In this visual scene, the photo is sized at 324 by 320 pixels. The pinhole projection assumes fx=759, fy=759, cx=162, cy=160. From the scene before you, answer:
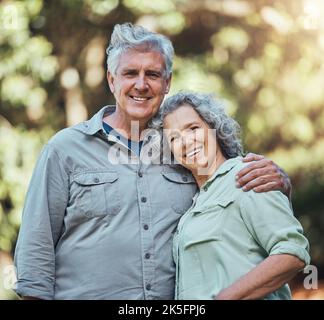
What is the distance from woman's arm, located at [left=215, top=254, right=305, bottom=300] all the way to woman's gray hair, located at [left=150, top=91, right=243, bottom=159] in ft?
1.28

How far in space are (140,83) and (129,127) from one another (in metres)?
0.13

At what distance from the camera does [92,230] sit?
193 cm

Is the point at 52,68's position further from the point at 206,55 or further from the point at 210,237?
the point at 210,237

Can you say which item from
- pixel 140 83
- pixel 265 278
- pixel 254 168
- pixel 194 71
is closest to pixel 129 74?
pixel 140 83

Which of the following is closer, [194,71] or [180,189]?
[180,189]

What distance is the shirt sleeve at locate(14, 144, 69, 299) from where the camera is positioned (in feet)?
6.28

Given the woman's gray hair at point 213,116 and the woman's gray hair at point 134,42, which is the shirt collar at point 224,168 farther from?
the woman's gray hair at point 134,42

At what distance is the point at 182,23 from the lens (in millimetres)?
5176

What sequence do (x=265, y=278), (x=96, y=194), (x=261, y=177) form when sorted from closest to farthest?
(x=265, y=278) < (x=261, y=177) < (x=96, y=194)

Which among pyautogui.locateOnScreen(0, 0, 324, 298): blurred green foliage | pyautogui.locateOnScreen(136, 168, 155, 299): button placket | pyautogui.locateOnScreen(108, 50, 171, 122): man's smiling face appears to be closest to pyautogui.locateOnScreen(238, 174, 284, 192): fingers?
pyautogui.locateOnScreen(136, 168, 155, 299): button placket

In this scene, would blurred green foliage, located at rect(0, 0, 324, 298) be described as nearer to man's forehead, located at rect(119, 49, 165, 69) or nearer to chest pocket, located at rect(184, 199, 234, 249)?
man's forehead, located at rect(119, 49, 165, 69)

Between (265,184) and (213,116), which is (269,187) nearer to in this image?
(265,184)

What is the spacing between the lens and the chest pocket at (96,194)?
194cm

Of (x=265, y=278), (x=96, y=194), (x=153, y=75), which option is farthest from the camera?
(x=153, y=75)
